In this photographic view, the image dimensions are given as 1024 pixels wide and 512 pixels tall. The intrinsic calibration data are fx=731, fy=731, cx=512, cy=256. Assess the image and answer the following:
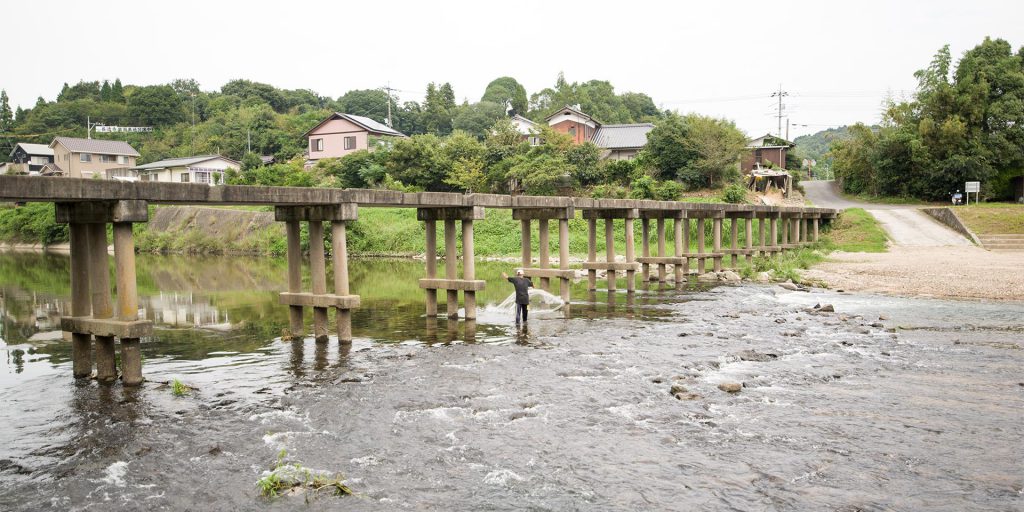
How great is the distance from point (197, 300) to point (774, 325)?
21.8m

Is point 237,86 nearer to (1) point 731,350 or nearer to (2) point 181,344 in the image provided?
(2) point 181,344

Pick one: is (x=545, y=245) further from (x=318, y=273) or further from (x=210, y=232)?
(x=210, y=232)

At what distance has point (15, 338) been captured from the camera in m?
20.2

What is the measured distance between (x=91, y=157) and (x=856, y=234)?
215 ft

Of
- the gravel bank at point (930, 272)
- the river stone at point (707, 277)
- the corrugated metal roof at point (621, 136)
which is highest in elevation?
the corrugated metal roof at point (621, 136)

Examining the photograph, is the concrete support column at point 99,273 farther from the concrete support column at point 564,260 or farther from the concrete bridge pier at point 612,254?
the concrete bridge pier at point 612,254

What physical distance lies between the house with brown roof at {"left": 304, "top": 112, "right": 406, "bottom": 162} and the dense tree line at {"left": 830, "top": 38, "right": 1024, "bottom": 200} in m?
43.2

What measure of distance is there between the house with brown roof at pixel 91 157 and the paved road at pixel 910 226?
62440 mm

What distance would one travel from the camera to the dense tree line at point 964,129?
50.3m

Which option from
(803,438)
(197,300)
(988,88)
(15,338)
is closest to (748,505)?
(803,438)

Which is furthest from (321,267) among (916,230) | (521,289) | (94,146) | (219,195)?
(94,146)

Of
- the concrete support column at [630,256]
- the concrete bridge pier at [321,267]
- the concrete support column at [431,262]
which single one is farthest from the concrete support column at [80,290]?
the concrete support column at [630,256]

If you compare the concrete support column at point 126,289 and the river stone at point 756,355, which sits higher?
the concrete support column at point 126,289

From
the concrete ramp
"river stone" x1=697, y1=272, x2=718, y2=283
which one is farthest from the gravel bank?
"river stone" x1=697, y1=272, x2=718, y2=283
